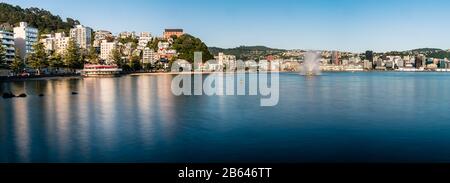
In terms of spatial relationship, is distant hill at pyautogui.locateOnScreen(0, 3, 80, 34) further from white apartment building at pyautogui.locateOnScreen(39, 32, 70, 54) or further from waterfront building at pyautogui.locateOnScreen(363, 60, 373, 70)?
waterfront building at pyautogui.locateOnScreen(363, 60, 373, 70)

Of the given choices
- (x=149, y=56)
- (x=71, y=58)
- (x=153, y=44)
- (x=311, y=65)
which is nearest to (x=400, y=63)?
(x=311, y=65)

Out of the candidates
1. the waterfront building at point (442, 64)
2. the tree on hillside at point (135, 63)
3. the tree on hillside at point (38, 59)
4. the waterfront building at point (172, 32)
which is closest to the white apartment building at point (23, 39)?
the tree on hillside at point (38, 59)

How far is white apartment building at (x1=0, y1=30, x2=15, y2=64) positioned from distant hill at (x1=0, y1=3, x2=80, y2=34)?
29.4 meters

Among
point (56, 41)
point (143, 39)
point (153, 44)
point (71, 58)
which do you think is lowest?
point (71, 58)

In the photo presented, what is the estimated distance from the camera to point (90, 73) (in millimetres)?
73938

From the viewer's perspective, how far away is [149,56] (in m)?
115

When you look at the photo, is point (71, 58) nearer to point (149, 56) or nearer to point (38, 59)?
point (38, 59)

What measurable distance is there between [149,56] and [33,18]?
31.6m

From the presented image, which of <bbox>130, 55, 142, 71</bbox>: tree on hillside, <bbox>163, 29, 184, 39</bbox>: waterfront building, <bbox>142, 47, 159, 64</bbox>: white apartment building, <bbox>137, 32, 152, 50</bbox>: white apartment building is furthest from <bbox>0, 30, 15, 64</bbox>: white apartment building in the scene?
<bbox>163, 29, 184, 39</bbox>: waterfront building

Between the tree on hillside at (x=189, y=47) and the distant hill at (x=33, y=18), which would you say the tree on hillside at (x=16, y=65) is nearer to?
the distant hill at (x=33, y=18)

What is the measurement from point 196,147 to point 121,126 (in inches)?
229

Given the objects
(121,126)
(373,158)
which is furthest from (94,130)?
(373,158)

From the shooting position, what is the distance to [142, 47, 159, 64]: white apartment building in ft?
371
